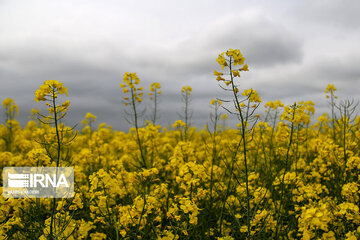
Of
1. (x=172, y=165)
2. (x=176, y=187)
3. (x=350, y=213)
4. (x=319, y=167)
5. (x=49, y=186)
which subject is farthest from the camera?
(x=319, y=167)

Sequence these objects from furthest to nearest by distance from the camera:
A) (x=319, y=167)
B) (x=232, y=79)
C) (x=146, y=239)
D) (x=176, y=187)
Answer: (x=319, y=167), (x=176, y=187), (x=146, y=239), (x=232, y=79)

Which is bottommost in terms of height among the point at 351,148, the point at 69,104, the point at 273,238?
the point at 273,238

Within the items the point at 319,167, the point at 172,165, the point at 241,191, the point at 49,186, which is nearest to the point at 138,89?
the point at 172,165

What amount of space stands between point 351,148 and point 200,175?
3.02m

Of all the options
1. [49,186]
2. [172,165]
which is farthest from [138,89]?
[49,186]

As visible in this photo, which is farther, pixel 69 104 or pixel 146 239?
pixel 146 239

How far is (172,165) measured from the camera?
12.8 feet

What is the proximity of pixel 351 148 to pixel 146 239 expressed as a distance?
3.72 metres

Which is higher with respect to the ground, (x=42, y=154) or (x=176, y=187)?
(x=42, y=154)

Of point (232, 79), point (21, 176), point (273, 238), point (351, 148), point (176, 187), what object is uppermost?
point (232, 79)

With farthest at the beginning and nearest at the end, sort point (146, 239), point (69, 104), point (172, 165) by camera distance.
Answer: point (172, 165)
point (146, 239)
point (69, 104)

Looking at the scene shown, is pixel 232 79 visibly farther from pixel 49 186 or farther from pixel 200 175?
pixel 49 186

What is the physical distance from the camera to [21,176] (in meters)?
3.73

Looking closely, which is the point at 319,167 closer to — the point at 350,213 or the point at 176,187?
the point at 350,213
